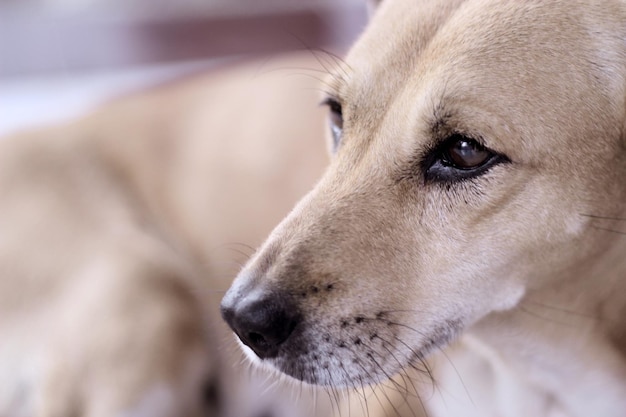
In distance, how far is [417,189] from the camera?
1.37 m

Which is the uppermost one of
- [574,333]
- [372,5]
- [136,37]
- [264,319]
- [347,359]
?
[372,5]

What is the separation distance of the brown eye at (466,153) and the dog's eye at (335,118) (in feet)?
0.96

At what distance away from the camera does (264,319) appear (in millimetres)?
1266

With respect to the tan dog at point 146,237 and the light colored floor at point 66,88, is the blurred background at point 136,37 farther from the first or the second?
the tan dog at point 146,237

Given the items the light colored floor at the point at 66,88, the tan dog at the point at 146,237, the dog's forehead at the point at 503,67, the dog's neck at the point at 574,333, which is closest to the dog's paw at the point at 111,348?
the tan dog at the point at 146,237

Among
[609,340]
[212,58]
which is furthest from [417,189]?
[212,58]

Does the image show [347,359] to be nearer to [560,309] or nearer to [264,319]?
[264,319]

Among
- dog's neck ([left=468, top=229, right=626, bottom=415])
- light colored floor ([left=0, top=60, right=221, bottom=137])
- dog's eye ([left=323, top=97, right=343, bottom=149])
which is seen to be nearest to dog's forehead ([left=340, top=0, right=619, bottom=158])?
dog's eye ([left=323, top=97, right=343, bottom=149])

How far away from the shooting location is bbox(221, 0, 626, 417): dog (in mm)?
1292

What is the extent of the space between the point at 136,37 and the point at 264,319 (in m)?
3.89

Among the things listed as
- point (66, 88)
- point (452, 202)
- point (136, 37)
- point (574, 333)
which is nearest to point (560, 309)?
point (574, 333)

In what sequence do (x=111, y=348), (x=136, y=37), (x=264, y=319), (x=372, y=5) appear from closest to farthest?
1. (x=264, y=319)
2. (x=372, y=5)
3. (x=111, y=348)
4. (x=136, y=37)

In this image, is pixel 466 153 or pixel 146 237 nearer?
pixel 466 153

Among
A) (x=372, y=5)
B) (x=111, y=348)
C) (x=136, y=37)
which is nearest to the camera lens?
(x=372, y=5)
